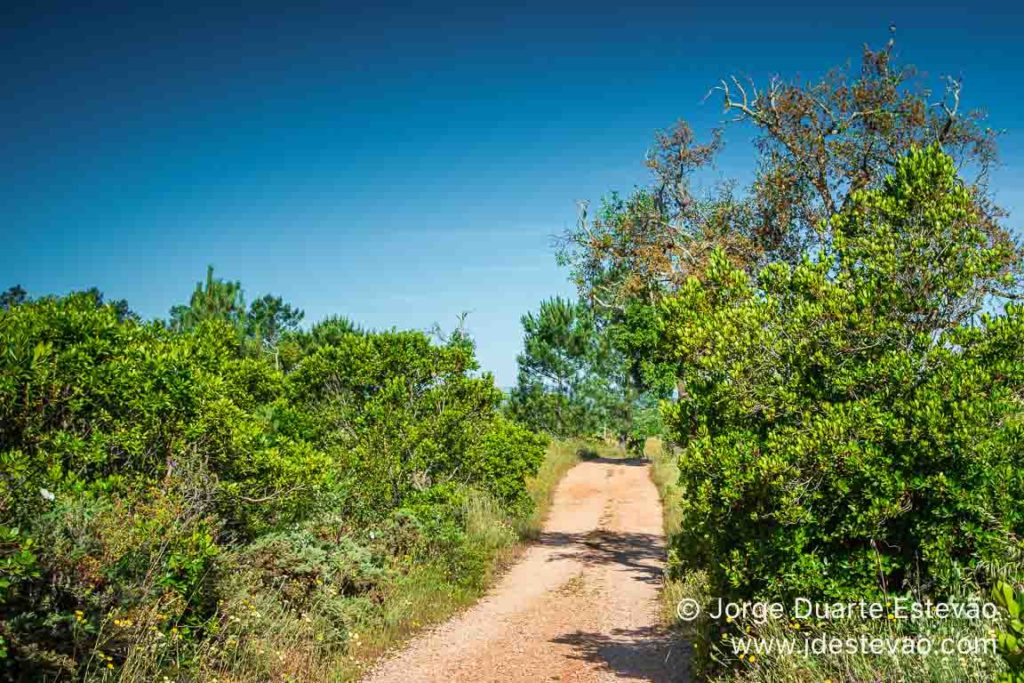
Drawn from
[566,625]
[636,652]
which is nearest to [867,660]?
[636,652]

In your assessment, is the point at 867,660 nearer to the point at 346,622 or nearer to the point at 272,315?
the point at 346,622

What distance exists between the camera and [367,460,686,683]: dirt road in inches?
352

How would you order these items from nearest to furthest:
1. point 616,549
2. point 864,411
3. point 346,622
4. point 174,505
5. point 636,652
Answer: point 864,411 → point 174,505 → point 346,622 → point 636,652 → point 616,549

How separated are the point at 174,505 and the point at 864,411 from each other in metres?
6.53

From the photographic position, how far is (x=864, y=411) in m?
5.91

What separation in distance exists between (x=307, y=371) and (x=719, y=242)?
29.4 ft

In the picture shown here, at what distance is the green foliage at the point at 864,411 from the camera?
5605 millimetres

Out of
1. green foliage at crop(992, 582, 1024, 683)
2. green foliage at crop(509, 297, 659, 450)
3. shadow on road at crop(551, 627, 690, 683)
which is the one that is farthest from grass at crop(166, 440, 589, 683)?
green foliage at crop(509, 297, 659, 450)

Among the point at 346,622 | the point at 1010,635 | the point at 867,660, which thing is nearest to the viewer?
the point at 1010,635

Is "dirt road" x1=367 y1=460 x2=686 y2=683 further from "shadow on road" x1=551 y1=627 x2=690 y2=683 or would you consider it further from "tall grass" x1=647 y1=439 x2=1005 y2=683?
"tall grass" x1=647 y1=439 x2=1005 y2=683

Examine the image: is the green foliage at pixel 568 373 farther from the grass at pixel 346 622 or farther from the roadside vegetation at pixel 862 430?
the roadside vegetation at pixel 862 430

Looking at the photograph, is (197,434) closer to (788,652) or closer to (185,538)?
(185,538)

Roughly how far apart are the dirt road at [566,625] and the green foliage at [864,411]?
8.83 ft

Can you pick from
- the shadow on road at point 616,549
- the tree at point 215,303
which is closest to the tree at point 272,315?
the tree at point 215,303
